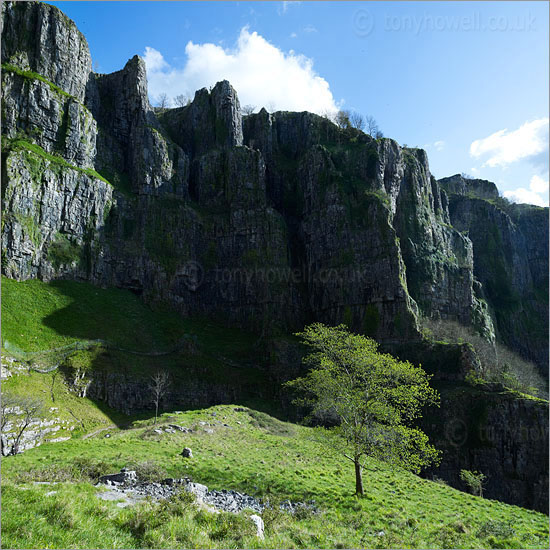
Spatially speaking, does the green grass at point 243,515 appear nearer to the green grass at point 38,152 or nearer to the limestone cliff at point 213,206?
the limestone cliff at point 213,206

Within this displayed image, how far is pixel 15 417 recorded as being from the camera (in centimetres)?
3641

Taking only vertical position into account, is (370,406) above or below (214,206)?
below

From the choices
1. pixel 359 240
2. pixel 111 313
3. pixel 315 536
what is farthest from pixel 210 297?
pixel 315 536

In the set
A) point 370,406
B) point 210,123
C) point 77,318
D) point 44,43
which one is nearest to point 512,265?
point 210,123

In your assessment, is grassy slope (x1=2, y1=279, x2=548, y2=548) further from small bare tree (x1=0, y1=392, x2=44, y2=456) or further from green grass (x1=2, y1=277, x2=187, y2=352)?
small bare tree (x1=0, y1=392, x2=44, y2=456)

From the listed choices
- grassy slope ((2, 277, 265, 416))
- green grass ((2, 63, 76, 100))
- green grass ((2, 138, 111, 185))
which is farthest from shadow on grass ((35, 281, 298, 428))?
green grass ((2, 63, 76, 100))

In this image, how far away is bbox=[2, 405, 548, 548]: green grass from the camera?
37.7ft

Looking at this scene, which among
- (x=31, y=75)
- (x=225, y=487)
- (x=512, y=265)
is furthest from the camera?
(x=512, y=265)

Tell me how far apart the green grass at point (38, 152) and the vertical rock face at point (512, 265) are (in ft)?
395

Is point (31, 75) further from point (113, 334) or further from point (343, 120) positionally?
point (343, 120)

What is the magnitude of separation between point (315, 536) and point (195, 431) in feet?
80.7

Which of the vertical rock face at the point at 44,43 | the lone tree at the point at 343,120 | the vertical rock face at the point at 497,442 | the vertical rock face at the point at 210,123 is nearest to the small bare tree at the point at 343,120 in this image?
the lone tree at the point at 343,120

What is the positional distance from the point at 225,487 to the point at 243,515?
25.5 ft

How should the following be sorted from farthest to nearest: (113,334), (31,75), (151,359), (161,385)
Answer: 1. (31,75)
2. (113,334)
3. (151,359)
4. (161,385)
